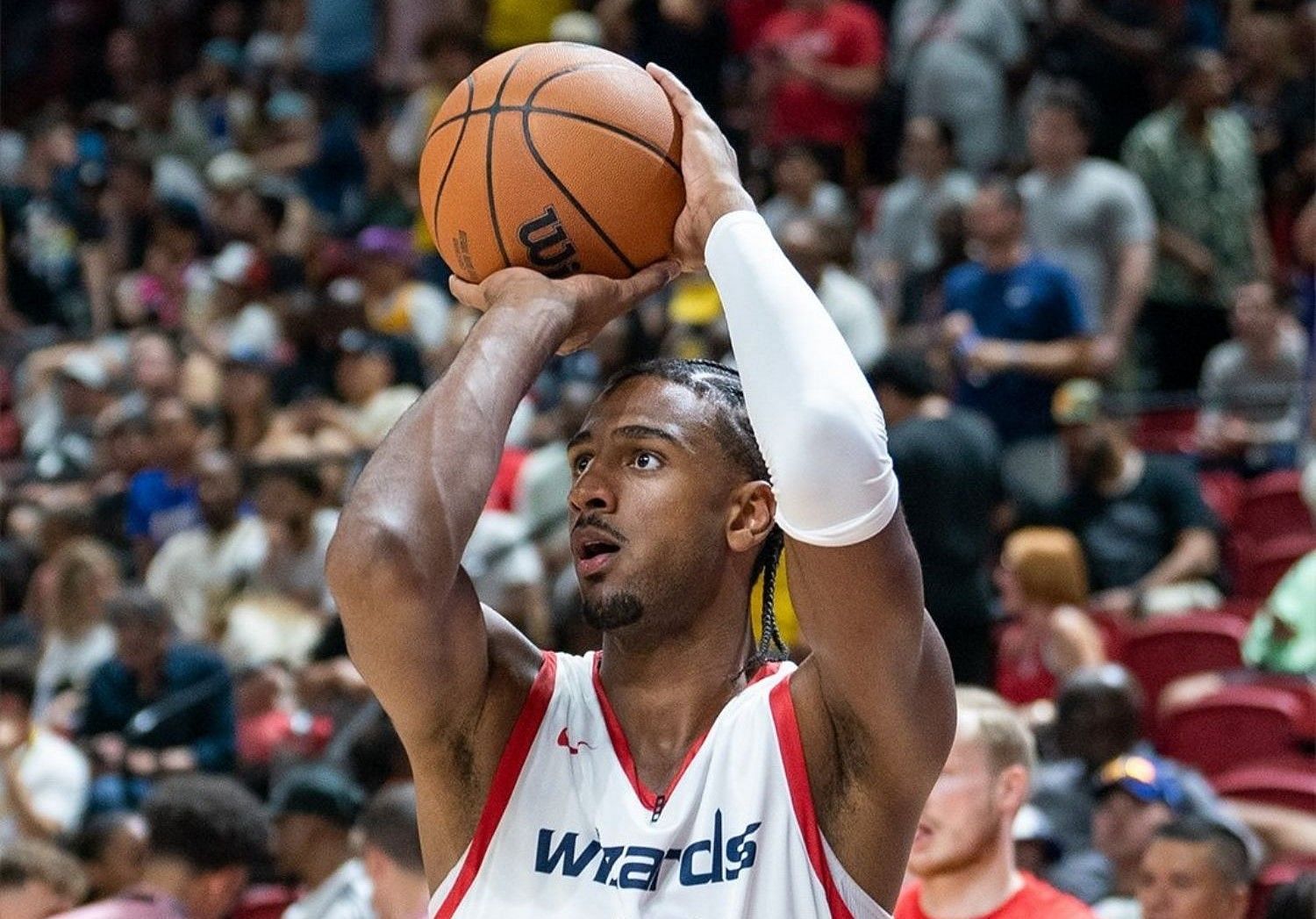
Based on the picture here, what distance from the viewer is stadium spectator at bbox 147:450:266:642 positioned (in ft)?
28.5

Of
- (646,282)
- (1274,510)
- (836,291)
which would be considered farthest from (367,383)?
(646,282)

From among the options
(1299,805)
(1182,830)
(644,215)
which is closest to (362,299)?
Answer: (1299,805)

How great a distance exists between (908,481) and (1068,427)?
5.08ft

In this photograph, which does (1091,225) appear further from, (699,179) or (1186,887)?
(699,179)

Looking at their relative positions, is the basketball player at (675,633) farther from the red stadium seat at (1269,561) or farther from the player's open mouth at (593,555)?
the red stadium seat at (1269,561)

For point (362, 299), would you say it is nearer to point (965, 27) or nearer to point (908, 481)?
point (965, 27)

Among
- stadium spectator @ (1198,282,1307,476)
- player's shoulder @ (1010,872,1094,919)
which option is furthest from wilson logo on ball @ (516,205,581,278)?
stadium spectator @ (1198,282,1307,476)

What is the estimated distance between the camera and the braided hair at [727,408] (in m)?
2.72

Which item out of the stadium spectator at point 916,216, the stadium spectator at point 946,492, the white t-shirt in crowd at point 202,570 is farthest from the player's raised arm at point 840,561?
the stadium spectator at point 916,216

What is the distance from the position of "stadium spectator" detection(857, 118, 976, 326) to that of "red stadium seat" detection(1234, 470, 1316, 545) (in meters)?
1.82

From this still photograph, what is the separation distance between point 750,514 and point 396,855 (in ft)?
8.07

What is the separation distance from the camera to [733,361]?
8.27 metres

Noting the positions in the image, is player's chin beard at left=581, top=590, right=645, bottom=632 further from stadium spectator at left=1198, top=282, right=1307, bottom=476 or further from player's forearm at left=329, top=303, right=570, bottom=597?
stadium spectator at left=1198, top=282, right=1307, bottom=476

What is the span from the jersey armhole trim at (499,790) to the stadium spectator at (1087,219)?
6215 mm
